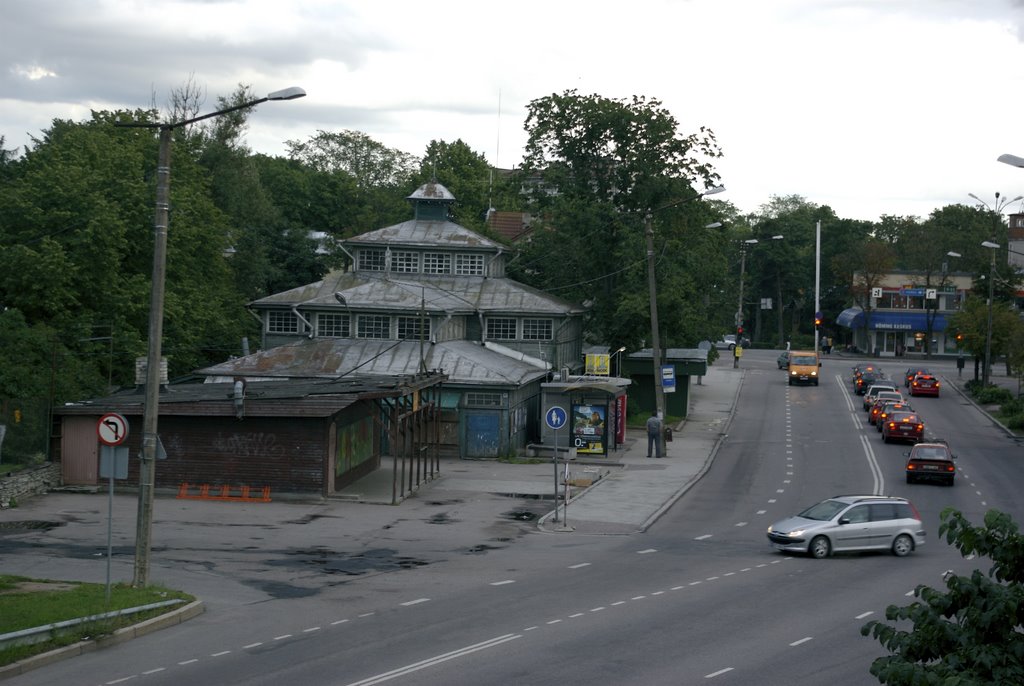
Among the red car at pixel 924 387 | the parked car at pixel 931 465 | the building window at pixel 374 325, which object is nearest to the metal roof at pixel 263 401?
the building window at pixel 374 325

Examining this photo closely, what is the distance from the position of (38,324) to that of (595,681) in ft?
115

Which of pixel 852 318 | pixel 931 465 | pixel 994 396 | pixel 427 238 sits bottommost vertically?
pixel 931 465

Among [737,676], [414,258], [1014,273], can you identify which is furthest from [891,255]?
[737,676]

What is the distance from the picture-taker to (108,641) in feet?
55.3

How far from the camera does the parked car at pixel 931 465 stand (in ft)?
134

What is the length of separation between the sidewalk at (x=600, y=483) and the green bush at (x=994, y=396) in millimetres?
24446

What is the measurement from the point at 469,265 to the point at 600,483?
19235mm

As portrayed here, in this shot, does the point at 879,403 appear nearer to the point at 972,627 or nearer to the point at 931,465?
the point at 931,465

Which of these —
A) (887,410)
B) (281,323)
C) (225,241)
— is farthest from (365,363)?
(887,410)

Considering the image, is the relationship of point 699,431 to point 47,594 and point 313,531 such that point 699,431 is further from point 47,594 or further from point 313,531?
point 47,594

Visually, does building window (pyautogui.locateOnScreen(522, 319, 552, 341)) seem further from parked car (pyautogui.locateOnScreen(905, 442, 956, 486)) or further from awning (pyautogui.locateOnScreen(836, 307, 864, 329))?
awning (pyautogui.locateOnScreen(836, 307, 864, 329))

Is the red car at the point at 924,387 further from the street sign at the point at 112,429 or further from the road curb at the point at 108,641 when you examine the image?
the street sign at the point at 112,429

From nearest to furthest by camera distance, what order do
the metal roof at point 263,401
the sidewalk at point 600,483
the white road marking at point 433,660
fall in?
the white road marking at point 433,660 → the sidewalk at point 600,483 → the metal roof at point 263,401

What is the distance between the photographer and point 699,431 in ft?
191
